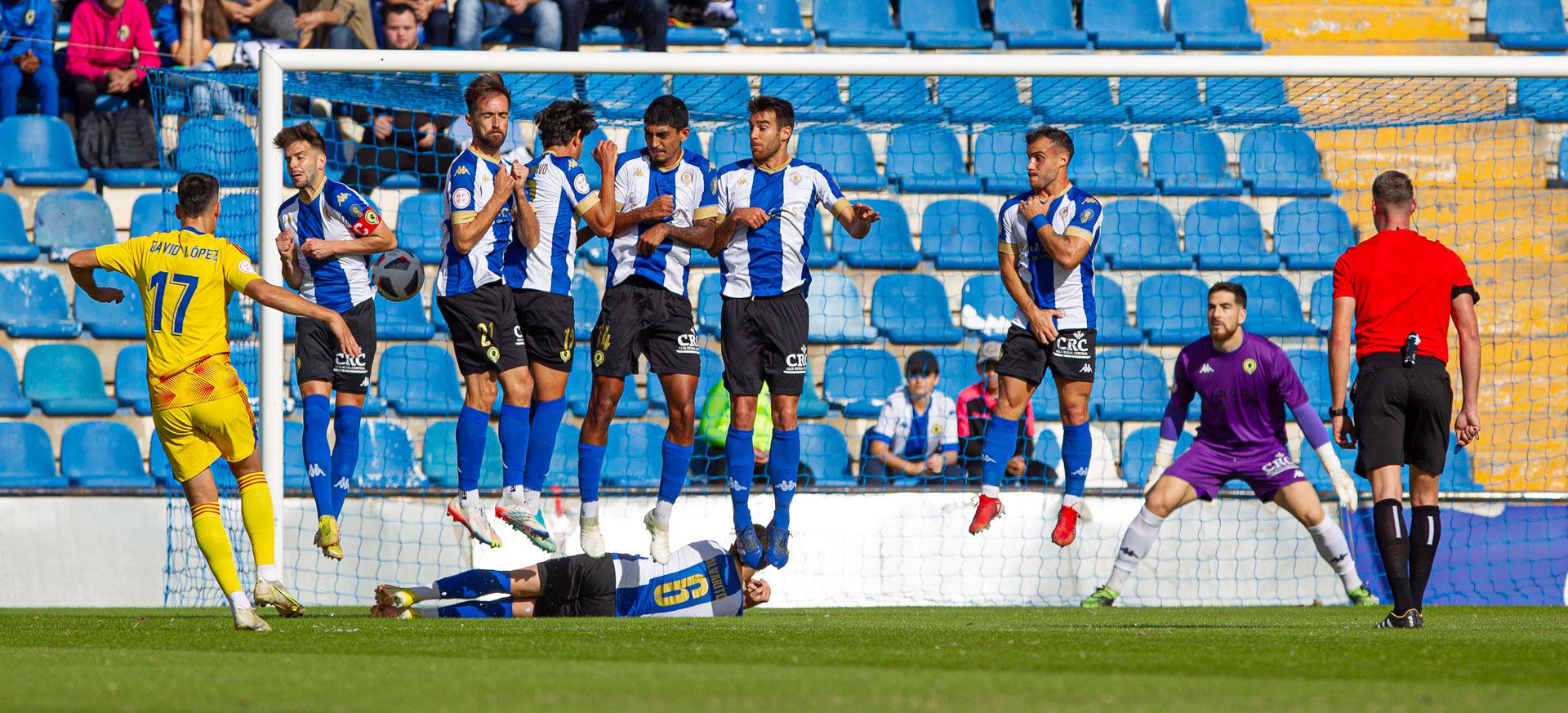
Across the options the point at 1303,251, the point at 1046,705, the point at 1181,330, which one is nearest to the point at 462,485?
the point at 1046,705

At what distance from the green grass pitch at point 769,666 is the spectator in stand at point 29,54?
6222 mm

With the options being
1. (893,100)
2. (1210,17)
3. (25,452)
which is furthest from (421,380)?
(1210,17)

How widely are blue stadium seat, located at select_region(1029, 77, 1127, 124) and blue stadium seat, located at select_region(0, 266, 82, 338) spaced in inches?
279

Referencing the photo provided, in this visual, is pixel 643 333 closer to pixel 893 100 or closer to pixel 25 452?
pixel 893 100

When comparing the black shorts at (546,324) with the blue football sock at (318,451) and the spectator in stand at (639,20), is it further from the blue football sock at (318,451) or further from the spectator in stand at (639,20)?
the spectator in stand at (639,20)

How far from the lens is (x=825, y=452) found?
39.6 feet

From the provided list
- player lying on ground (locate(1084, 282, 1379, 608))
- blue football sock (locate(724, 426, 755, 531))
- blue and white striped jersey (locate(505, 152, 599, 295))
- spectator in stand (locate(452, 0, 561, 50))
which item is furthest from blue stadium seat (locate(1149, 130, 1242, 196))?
blue and white striped jersey (locate(505, 152, 599, 295))

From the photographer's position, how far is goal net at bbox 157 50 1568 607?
10.7 meters

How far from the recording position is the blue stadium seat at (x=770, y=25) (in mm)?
14188

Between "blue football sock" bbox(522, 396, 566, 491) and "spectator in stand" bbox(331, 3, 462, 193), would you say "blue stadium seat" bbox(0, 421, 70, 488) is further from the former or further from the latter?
"blue football sock" bbox(522, 396, 566, 491)

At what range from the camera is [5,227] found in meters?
12.5

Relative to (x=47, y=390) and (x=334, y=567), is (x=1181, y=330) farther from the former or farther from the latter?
(x=47, y=390)

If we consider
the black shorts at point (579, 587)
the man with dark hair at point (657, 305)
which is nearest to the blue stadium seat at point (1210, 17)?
the man with dark hair at point (657, 305)

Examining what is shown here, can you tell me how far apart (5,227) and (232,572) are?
6.88 metres
